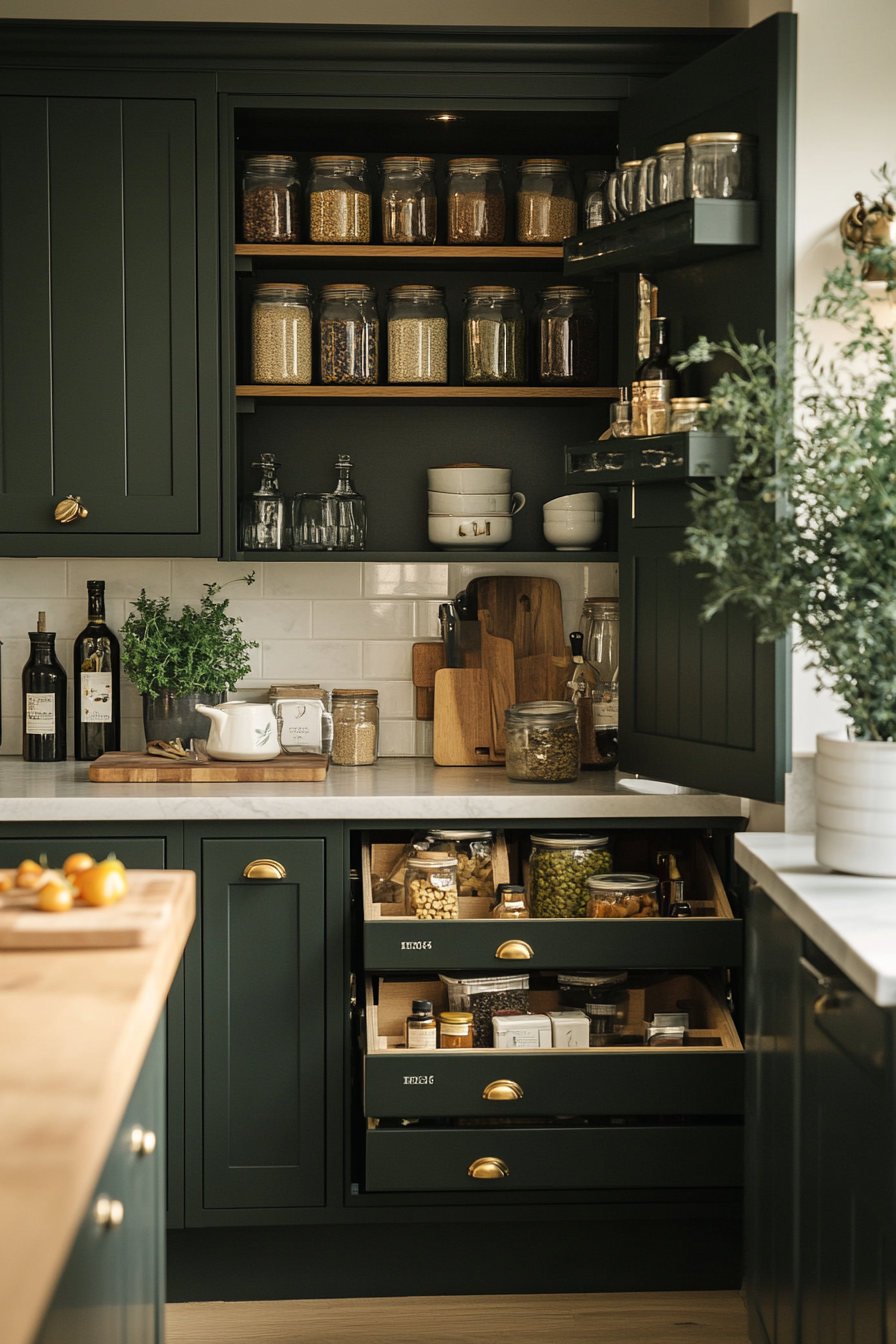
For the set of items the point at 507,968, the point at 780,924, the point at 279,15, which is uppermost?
the point at 279,15

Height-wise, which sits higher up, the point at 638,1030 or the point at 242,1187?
the point at 638,1030

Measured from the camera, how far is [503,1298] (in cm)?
268

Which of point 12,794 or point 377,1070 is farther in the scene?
point 12,794

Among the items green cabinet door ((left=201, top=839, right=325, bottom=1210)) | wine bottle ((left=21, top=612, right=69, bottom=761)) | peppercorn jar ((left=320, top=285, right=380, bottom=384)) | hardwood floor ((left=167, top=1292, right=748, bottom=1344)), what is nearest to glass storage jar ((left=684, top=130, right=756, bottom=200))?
peppercorn jar ((left=320, top=285, right=380, bottom=384))

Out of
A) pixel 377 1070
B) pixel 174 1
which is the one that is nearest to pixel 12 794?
pixel 377 1070

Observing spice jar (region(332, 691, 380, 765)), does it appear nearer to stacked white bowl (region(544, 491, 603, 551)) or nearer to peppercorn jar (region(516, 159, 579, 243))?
stacked white bowl (region(544, 491, 603, 551))

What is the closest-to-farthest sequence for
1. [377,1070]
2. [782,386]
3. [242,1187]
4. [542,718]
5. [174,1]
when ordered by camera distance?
[782,386], [377,1070], [242,1187], [542,718], [174,1]

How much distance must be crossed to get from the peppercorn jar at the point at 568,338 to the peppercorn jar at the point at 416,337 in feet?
0.80

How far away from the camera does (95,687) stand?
3.08 m

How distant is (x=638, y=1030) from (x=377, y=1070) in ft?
1.88

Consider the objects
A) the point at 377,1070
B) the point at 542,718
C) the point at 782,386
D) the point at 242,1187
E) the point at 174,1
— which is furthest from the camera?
the point at 174,1

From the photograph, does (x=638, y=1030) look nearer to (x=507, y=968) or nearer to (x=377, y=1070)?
(x=507, y=968)

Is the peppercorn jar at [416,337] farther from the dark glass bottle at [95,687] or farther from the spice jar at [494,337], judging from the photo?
the dark glass bottle at [95,687]

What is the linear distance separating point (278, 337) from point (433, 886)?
1339 mm
